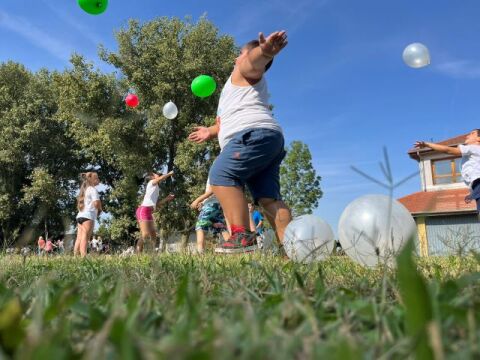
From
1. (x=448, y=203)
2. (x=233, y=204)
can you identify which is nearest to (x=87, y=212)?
(x=233, y=204)

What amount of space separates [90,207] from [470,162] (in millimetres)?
5974

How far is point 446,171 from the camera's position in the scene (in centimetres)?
2592

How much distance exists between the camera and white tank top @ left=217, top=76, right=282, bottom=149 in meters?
3.39

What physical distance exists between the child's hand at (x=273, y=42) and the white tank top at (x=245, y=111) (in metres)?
0.51

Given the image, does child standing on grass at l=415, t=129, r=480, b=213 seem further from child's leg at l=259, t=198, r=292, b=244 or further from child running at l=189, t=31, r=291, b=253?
child running at l=189, t=31, r=291, b=253

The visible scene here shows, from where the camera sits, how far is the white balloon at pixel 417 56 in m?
7.65

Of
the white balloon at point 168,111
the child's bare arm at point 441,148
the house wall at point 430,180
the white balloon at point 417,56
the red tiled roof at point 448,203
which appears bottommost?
the child's bare arm at point 441,148

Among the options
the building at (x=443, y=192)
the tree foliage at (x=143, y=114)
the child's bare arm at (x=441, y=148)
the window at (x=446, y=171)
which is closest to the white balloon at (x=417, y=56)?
the child's bare arm at (x=441, y=148)

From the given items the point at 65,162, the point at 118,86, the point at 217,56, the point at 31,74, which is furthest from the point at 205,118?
the point at 31,74

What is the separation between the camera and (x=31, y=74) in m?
28.6

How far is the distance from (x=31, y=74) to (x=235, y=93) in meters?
28.8

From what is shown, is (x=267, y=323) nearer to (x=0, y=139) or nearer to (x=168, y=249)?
(x=168, y=249)

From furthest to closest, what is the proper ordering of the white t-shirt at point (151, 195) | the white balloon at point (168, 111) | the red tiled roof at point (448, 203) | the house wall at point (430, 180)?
the house wall at point (430, 180), the red tiled roof at point (448, 203), the white balloon at point (168, 111), the white t-shirt at point (151, 195)

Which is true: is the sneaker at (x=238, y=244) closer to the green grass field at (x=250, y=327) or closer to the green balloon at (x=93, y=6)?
the green grass field at (x=250, y=327)
